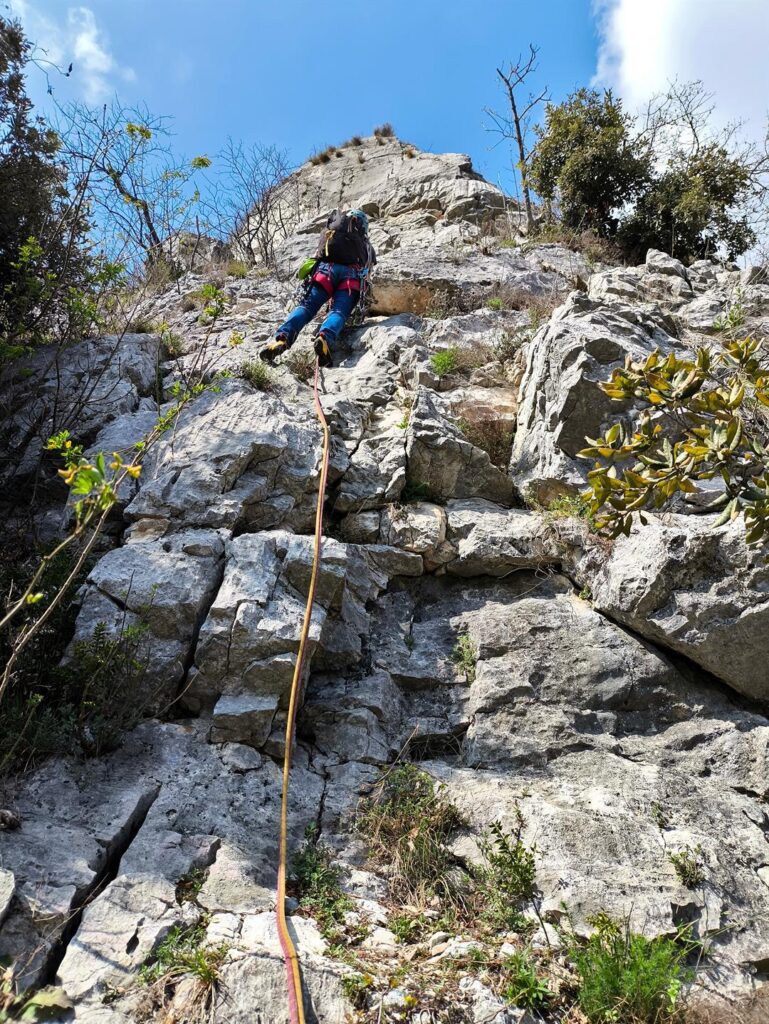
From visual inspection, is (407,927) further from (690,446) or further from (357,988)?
(690,446)

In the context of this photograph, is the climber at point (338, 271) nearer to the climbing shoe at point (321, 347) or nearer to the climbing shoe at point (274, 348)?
the climbing shoe at point (321, 347)

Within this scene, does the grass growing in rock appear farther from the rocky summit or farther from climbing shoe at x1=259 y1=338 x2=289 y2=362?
climbing shoe at x1=259 y1=338 x2=289 y2=362

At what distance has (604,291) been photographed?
331 inches

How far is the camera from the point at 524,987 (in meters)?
3.07

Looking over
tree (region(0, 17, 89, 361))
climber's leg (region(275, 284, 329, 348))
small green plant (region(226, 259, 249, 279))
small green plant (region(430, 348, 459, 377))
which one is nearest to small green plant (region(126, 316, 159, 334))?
tree (region(0, 17, 89, 361))

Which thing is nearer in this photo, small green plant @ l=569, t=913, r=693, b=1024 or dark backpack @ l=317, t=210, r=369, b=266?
small green plant @ l=569, t=913, r=693, b=1024

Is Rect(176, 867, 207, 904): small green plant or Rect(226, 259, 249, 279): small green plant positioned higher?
Rect(226, 259, 249, 279): small green plant

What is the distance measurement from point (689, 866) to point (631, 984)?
94 centimetres

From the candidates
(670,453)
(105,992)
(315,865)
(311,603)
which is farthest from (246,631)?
(670,453)

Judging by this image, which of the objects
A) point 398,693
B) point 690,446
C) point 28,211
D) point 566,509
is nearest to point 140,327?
point 28,211

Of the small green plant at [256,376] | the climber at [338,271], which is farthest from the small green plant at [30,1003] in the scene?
the climber at [338,271]

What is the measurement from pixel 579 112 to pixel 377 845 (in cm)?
1374

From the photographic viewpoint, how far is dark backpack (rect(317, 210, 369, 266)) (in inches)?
295

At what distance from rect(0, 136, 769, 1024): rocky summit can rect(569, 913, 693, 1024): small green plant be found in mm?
248
